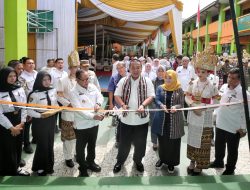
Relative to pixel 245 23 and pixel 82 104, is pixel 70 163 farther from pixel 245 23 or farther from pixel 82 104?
pixel 245 23

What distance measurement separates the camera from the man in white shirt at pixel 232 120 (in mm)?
3695

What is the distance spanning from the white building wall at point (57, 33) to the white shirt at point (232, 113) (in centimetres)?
645

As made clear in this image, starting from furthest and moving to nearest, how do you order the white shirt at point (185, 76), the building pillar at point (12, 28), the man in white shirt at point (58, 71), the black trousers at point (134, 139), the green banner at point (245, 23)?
1. the green banner at point (245, 23)
2. the white shirt at point (185, 76)
3. the building pillar at point (12, 28)
4. the man in white shirt at point (58, 71)
5. the black trousers at point (134, 139)

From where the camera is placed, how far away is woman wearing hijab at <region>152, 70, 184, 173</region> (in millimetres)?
3814

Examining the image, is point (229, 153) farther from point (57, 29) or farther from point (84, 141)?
point (57, 29)

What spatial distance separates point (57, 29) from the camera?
9102mm

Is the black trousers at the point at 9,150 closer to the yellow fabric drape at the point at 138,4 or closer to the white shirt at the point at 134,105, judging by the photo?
the white shirt at the point at 134,105

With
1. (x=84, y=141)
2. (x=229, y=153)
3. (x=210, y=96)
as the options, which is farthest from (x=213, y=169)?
(x=84, y=141)

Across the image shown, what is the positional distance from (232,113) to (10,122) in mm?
2679

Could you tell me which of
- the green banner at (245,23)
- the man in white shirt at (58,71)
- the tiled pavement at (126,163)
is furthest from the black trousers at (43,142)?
the green banner at (245,23)

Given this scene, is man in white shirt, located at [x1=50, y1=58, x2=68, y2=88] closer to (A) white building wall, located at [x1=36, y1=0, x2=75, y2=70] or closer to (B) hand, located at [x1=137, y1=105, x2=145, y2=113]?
(B) hand, located at [x1=137, y1=105, x2=145, y2=113]

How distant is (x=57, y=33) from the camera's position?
359 inches

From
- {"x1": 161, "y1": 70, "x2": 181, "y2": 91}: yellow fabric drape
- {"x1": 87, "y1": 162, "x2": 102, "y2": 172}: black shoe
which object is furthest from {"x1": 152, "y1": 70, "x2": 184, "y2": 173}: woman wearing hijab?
{"x1": 87, "y1": 162, "x2": 102, "y2": 172}: black shoe

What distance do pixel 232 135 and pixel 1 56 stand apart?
17.0ft
